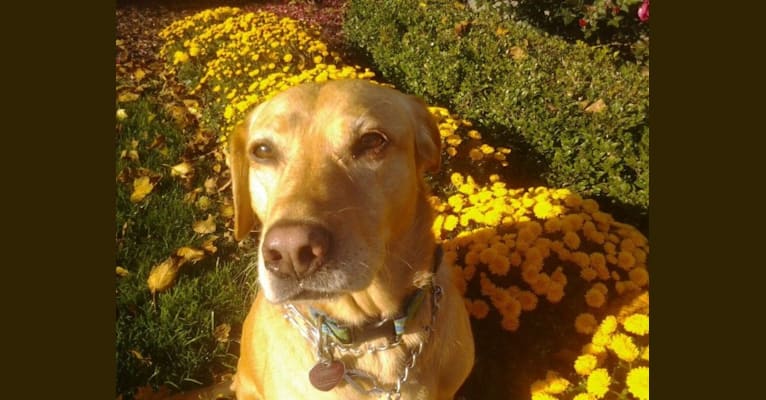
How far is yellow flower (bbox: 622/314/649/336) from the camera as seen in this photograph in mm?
2270

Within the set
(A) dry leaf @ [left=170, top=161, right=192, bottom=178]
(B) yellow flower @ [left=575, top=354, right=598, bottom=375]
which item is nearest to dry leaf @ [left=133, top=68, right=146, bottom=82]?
(A) dry leaf @ [left=170, top=161, right=192, bottom=178]

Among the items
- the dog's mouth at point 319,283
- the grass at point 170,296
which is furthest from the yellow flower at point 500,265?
the grass at point 170,296

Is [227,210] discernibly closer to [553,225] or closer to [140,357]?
[140,357]

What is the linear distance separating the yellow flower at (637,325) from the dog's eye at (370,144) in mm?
1457

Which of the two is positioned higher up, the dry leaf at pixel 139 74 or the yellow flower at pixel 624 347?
the yellow flower at pixel 624 347

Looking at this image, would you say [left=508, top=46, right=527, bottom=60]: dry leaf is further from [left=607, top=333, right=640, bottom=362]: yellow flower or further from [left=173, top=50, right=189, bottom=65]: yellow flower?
[left=173, top=50, right=189, bottom=65]: yellow flower

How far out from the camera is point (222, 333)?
334 cm

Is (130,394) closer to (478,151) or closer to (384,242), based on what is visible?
(384,242)

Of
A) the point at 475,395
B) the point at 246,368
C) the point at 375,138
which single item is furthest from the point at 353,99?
the point at 475,395

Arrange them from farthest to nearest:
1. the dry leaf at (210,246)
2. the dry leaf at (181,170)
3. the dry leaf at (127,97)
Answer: the dry leaf at (127,97) < the dry leaf at (181,170) < the dry leaf at (210,246)

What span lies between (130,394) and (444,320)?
2075mm

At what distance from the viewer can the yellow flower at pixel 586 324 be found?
2.54m

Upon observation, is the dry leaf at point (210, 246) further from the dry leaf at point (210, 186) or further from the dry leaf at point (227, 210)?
the dry leaf at point (210, 186)

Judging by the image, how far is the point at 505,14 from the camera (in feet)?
16.4
